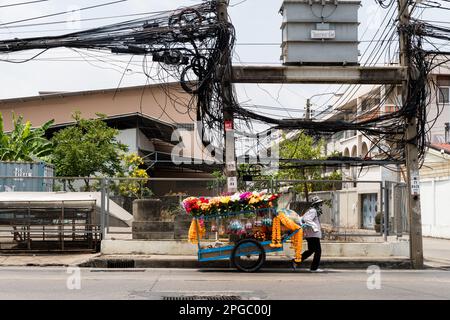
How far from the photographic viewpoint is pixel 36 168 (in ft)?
72.6

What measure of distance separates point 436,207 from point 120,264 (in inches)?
751

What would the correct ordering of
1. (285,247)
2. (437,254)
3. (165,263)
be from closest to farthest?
(165,263) < (285,247) < (437,254)

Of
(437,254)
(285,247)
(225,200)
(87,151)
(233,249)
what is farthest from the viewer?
(87,151)

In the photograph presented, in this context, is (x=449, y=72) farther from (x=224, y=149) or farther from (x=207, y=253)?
(x=207, y=253)

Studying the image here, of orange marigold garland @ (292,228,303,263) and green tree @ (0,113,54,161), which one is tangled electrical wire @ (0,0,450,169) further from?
green tree @ (0,113,54,161)

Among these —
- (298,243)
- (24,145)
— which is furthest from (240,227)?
(24,145)

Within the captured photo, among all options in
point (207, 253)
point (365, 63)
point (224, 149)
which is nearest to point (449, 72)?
point (365, 63)

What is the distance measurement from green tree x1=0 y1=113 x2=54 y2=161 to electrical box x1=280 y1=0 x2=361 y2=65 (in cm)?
1535

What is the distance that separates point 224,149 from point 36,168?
9.32 metres

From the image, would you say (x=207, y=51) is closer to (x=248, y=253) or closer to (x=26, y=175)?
(x=248, y=253)

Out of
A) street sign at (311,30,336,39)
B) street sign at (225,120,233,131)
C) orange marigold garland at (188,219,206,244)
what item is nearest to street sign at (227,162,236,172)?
street sign at (225,120,233,131)

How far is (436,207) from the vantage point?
2922cm

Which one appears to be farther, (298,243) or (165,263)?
(165,263)

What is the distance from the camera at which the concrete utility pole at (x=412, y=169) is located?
15453 mm
